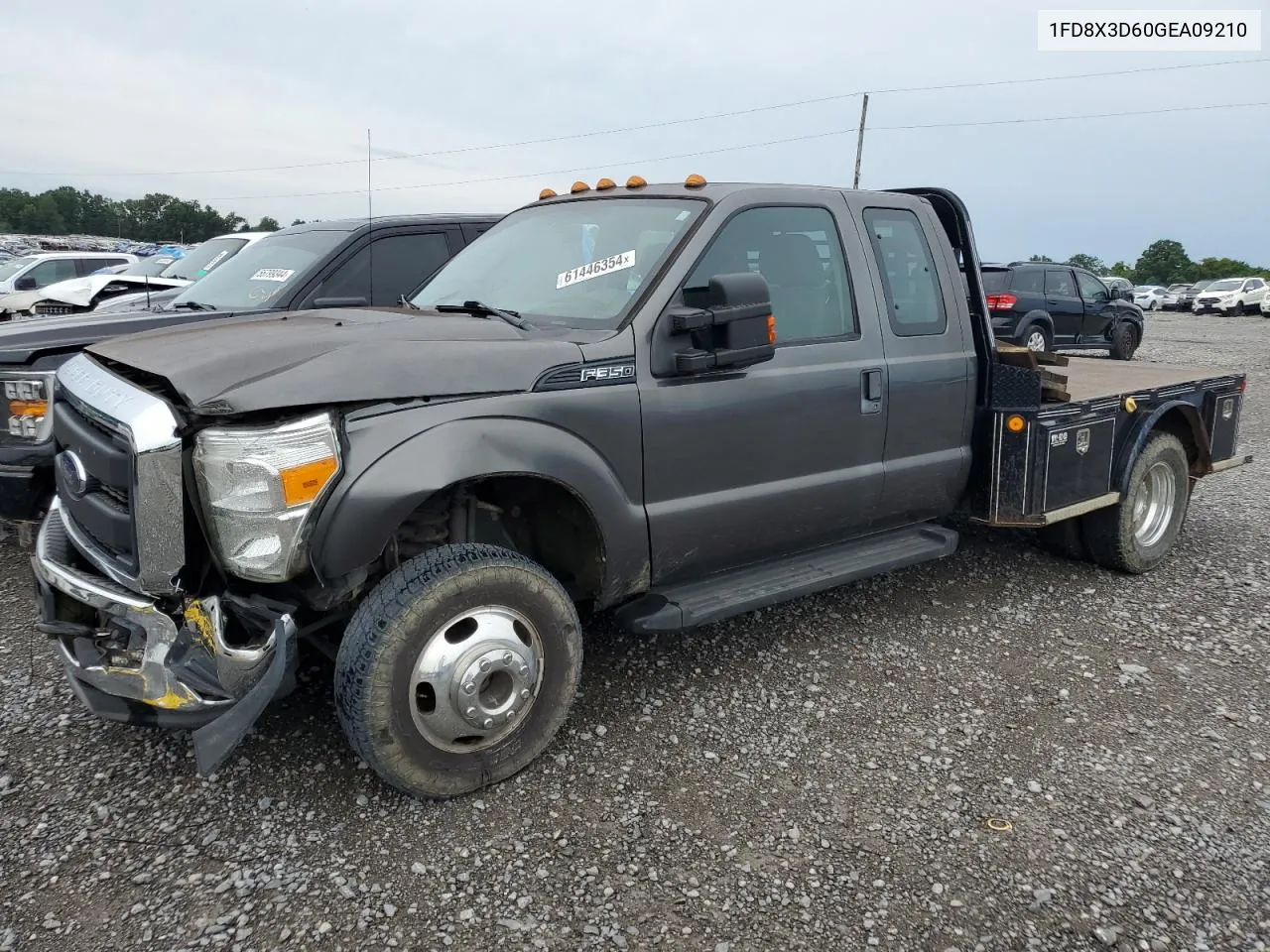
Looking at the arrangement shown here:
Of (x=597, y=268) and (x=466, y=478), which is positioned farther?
(x=597, y=268)

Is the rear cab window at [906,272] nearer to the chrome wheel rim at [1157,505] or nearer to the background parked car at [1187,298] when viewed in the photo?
the chrome wheel rim at [1157,505]

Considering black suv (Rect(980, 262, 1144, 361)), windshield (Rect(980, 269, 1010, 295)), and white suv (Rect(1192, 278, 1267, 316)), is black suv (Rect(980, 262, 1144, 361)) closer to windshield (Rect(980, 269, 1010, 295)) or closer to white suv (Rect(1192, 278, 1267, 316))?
windshield (Rect(980, 269, 1010, 295))

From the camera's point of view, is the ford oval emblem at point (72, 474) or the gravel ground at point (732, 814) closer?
the gravel ground at point (732, 814)

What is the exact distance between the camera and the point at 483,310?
373 cm

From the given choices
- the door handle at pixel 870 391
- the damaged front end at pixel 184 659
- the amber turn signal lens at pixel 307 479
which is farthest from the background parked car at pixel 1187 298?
the damaged front end at pixel 184 659

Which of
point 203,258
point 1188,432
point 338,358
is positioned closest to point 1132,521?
point 1188,432

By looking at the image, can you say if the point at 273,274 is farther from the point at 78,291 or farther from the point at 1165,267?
the point at 1165,267

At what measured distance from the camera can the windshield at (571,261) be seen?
363 cm

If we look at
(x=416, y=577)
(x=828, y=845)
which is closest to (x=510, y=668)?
(x=416, y=577)

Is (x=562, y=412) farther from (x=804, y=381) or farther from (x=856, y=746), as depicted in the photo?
(x=856, y=746)

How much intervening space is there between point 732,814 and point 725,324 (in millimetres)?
1657

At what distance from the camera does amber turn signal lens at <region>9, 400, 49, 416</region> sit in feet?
15.1

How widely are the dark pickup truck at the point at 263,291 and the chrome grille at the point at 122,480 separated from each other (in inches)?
61.3

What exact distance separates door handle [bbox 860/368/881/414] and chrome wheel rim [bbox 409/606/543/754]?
1801 millimetres
